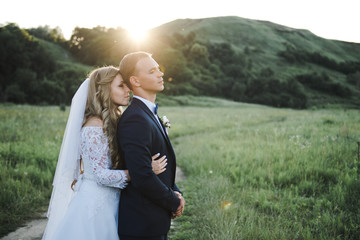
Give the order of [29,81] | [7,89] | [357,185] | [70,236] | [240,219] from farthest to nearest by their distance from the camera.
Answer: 1. [29,81]
2. [7,89]
3. [357,185]
4. [240,219]
5. [70,236]

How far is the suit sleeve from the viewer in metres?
2.20

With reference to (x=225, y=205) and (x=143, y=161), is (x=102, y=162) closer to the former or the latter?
(x=143, y=161)

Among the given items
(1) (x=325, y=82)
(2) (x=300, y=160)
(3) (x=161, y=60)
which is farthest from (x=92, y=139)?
(1) (x=325, y=82)

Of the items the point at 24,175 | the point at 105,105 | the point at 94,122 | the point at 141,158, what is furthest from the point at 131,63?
the point at 24,175

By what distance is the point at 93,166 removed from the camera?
101 inches

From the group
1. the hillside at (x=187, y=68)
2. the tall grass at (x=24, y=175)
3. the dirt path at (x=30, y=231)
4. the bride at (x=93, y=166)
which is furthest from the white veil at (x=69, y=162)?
the hillside at (x=187, y=68)

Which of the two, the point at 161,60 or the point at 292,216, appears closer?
the point at 292,216

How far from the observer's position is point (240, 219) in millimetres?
4082

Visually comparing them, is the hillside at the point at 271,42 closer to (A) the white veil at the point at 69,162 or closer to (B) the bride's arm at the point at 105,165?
(A) the white veil at the point at 69,162

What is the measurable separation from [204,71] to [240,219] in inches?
3434

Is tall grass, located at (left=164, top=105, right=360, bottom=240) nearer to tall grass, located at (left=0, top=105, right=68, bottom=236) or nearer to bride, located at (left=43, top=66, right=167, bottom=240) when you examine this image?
bride, located at (left=43, top=66, right=167, bottom=240)

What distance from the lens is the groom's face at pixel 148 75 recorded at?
8.56ft

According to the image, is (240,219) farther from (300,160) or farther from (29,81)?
(29,81)

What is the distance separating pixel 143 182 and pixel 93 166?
653 mm
